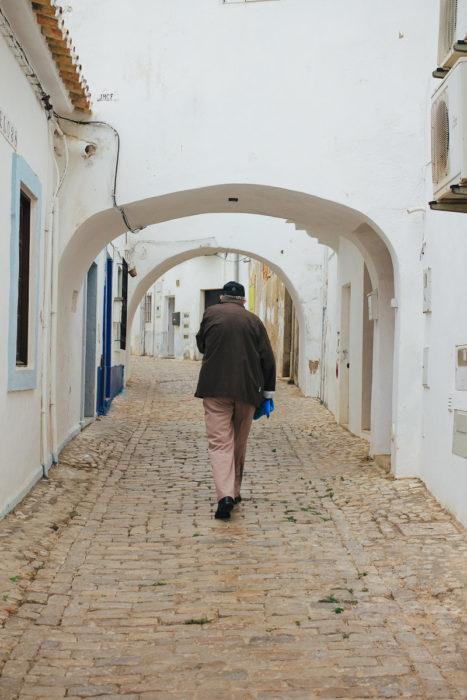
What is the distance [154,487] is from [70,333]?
8.81 ft

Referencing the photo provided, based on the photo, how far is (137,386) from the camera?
56.1 feet

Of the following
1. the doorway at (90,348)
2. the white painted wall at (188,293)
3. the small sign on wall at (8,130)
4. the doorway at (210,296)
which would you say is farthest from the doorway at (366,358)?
the doorway at (210,296)

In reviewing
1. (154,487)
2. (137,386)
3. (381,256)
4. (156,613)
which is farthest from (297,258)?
(156,613)

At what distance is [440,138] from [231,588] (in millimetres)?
2633

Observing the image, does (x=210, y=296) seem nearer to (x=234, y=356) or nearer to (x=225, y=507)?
(x=234, y=356)

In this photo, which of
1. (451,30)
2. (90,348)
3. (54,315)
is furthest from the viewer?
(90,348)

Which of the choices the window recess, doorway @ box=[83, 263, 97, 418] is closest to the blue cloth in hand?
the window recess

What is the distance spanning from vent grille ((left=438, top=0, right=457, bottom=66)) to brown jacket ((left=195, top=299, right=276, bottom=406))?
8.85 feet

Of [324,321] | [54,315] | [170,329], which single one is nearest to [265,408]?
[54,315]

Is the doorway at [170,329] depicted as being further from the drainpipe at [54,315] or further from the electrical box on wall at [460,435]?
the electrical box on wall at [460,435]

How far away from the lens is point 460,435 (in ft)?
19.4

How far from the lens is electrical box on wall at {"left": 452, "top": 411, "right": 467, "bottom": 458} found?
5820 mm

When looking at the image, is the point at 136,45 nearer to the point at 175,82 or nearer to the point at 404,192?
the point at 175,82

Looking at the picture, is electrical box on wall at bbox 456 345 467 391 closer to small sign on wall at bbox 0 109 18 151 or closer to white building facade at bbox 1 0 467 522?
white building facade at bbox 1 0 467 522
